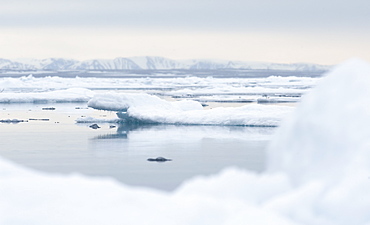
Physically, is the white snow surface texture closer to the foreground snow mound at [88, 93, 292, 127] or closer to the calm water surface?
the calm water surface

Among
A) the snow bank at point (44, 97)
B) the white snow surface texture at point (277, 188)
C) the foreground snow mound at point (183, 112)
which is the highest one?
the white snow surface texture at point (277, 188)

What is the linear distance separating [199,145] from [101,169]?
14.5ft

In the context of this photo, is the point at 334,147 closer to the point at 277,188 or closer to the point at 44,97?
the point at 277,188

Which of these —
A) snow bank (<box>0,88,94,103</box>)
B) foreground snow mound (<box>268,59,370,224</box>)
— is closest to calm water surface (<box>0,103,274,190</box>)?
foreground snow mound (<box>268,59,370,224</box>)

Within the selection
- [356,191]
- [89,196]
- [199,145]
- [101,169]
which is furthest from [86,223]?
[199,145]

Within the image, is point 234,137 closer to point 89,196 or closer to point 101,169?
point 101,169

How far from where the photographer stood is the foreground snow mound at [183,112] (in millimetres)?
20688

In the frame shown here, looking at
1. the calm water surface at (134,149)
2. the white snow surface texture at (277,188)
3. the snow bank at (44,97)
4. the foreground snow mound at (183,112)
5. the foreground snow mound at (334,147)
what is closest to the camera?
the white snow surface texture at (277,188)

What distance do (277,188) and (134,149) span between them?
36.4ft

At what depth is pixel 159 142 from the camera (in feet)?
55.3

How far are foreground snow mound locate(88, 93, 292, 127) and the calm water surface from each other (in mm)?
415

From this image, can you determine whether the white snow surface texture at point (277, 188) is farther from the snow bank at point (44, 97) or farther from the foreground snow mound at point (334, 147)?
the snow bank at point (44, 97)

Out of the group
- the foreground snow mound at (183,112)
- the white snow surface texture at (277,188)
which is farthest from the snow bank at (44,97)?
the white snow surface texture at (277,188)

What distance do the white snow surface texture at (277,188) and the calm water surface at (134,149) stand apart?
5596 mm
